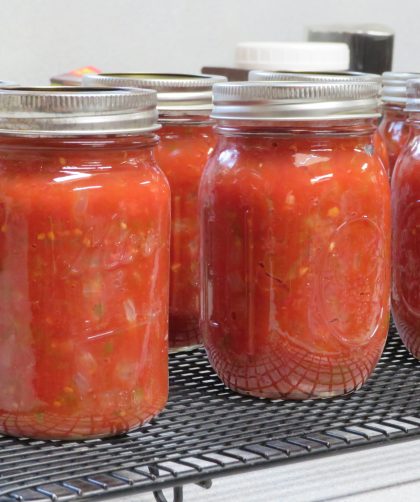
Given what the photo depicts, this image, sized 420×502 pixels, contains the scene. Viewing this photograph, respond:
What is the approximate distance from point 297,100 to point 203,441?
10.5 inches

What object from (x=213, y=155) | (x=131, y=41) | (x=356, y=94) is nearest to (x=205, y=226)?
(x=213, y=155)

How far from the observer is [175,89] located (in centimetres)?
86

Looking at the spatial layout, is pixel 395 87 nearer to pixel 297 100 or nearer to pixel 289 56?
pixel 297 100

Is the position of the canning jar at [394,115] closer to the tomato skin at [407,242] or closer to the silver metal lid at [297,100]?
the tomato skin at [407,242]

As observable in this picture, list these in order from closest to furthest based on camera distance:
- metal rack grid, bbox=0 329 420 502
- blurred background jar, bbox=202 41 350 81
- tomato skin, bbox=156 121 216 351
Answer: metal rack grid, bbox=0 329 420 502, tomato skin, bbox=156 121 216 351, blurred background jar, bbox=202 41 350 81

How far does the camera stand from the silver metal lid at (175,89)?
851 mm

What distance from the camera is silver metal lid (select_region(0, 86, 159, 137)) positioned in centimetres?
68

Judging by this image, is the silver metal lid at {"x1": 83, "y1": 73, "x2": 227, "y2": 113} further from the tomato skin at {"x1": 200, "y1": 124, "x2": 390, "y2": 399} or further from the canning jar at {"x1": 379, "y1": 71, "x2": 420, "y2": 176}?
the canning jar at {"x1": 379, "y1": 71, "x2": 420, "y2": 176}

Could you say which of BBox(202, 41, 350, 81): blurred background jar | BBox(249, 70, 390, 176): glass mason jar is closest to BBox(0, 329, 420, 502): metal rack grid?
BBox(249, 70, 390, 176): glass mason jar

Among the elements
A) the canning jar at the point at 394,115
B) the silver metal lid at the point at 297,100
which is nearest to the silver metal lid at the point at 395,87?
the canning jar at the point at 394,115

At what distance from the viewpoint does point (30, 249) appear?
695 millimetres

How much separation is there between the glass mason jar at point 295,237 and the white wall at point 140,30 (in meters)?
0.70

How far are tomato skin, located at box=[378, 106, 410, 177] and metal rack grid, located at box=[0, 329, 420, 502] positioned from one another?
249 mm

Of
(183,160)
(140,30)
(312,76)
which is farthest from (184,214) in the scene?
(140,30)
